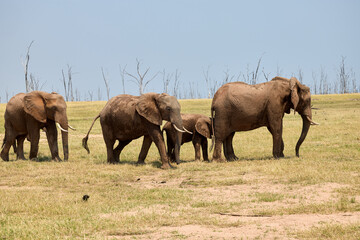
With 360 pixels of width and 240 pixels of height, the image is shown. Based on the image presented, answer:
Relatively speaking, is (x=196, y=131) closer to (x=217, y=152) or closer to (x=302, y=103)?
(x=217, y=152)

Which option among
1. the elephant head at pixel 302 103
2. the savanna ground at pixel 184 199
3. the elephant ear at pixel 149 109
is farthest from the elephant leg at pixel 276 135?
the elephant ear at pixel 149 109

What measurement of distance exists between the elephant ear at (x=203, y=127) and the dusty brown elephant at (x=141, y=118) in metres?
1.79

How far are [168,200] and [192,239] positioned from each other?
2980mm

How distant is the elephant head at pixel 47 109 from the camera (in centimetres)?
1688

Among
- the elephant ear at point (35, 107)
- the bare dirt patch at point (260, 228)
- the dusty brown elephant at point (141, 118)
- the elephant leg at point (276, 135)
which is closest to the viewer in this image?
the bare dirt patch at point (260, 228)

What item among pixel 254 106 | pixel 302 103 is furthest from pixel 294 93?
pixel 254 106

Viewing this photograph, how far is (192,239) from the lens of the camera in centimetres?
704

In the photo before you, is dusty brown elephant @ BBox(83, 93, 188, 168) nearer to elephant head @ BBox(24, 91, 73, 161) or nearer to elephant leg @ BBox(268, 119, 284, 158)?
elephant head @ BBox(24, 91, 73, 161)

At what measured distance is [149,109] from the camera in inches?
586

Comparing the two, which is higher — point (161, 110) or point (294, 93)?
point (294, 93)

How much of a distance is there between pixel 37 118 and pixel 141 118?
4142mm

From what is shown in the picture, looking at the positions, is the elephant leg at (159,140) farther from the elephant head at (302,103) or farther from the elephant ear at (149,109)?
the elephant head at (302,103)

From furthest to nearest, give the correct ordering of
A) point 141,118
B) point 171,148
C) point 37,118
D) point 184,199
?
1. point 37,118
2. point 171,148
3. point 141,118
4. point 184,199

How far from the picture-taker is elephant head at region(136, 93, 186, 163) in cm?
1456
